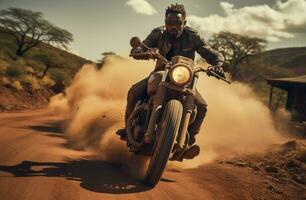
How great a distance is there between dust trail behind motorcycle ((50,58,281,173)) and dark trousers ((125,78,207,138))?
1.00 m

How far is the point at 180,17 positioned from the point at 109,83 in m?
6.56

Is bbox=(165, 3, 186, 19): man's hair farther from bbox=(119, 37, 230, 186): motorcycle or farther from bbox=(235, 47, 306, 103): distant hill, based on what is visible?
bbox=(235, 47, 306, 103): distant hill

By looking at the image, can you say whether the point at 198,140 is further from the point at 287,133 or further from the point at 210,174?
the point at 287,133

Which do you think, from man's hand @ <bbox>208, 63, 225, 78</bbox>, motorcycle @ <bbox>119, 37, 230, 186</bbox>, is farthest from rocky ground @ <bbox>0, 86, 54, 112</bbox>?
man's hand @ <bbox>208, 63, 225, 78</bbox>

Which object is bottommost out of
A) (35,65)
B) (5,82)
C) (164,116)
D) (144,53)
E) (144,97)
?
(5,82)

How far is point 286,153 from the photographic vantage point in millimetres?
10180

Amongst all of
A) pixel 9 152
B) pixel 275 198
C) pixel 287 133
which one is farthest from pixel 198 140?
pixel 287 133

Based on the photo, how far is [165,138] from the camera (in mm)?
5047

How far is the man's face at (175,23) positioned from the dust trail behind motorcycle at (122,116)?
2.20 metres

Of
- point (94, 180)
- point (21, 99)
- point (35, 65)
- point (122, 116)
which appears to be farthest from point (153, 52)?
point (35, 65)

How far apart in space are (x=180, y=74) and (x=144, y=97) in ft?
3.92

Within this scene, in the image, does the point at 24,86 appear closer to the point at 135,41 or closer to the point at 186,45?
the point at 186,45

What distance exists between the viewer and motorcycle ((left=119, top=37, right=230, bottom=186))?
201 inches

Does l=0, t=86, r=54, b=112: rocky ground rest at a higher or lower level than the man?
lower
